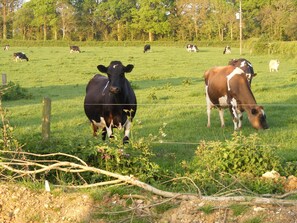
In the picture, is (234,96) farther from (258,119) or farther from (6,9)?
(6,9)

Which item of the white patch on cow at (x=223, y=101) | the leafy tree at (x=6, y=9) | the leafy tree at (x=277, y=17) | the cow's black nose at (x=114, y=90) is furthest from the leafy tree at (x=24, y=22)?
the cow's black nose at (x=114, y=90)

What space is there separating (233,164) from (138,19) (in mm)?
88869

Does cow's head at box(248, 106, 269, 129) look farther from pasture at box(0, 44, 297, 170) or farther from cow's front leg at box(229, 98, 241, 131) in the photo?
cow's front leg at box(229, 98, 241, 131)

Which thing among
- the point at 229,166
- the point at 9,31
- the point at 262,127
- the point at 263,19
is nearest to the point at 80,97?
the point at 262,127

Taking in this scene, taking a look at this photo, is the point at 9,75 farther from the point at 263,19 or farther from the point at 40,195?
the point at 263,19

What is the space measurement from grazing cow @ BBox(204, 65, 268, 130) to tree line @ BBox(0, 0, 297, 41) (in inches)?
2729

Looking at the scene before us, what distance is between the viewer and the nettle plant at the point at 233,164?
6.19 metres

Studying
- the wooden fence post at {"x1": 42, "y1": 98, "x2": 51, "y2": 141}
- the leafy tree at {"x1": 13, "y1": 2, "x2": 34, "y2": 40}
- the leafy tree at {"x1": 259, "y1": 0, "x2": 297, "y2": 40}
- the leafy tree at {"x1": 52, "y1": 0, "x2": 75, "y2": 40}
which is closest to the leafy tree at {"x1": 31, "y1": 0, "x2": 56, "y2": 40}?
the leafy tree at {"x1": 13, "y1": 2, "x2": 34, "y2": 40}

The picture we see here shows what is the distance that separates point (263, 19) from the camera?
84.3 metres

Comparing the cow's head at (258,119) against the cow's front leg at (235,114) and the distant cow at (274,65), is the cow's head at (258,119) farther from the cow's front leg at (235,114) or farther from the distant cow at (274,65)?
the distant cow at (274,65)

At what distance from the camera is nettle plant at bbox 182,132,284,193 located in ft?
20.3

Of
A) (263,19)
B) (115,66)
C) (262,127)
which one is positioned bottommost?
(262,127)

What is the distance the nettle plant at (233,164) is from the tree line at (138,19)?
248ft

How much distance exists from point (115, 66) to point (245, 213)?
507 centimetres
